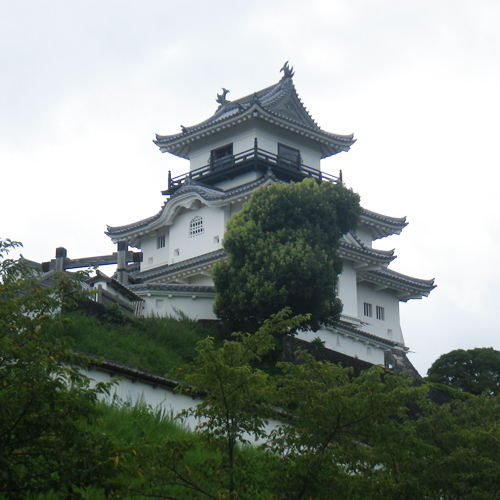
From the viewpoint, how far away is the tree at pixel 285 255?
86.8ft

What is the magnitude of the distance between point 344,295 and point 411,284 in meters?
5.17

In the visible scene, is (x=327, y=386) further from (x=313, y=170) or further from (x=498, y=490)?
(x=313, y=170)

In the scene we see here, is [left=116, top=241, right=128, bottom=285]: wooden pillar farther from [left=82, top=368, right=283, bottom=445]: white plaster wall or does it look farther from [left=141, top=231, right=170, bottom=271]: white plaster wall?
[left=82, top=368, right=283, bottom=445]: white plaster wall

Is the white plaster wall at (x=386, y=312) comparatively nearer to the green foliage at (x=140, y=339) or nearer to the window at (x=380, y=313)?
the window at (x=380, y=313)

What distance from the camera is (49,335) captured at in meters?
9.25

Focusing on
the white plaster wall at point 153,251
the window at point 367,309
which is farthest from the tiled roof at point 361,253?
the white plaster wall at point 153,251

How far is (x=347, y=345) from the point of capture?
32.6 meters

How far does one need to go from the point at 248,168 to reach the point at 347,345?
10729mm

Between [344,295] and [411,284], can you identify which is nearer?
[344,295]

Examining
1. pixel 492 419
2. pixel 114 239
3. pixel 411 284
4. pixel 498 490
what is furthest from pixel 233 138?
pixel 498 490

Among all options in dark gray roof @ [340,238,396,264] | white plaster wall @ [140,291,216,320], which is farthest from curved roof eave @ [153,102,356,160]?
white plaster wall @ [140,291,216,320]

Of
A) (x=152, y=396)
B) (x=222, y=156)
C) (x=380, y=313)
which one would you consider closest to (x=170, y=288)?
(x=152, y=396)

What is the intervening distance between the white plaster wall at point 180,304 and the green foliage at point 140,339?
197cm

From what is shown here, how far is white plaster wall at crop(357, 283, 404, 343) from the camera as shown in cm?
3859
